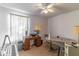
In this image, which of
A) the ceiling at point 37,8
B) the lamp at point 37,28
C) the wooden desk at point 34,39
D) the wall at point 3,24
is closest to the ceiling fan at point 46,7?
the ceiling at point 37,8

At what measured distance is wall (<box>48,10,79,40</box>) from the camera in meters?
1.81

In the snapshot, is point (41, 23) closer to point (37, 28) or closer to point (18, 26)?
point (37, 28)

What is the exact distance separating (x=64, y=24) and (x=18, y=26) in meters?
0.83

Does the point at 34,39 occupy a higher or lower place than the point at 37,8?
lower

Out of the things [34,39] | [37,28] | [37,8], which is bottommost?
[34,39]

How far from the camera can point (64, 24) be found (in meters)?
1.91

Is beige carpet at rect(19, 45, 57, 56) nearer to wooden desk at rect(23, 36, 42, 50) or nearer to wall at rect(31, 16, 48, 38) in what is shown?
wooden desk at rect(23, 36, 42, 50)

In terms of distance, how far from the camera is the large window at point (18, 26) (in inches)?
72.1

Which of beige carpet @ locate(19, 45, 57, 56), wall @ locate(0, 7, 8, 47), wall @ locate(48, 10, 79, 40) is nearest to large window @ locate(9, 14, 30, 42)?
wall @ locate(0, 7, 8, 47)

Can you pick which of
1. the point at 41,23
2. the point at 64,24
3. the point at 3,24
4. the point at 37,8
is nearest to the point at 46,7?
the point at 37,8

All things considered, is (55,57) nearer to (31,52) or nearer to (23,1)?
(31,52)

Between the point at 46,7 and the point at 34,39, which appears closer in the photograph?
the point at 46,7

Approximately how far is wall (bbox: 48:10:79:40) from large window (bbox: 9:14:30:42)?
43 centimetres

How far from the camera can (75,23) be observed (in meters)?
1.82
